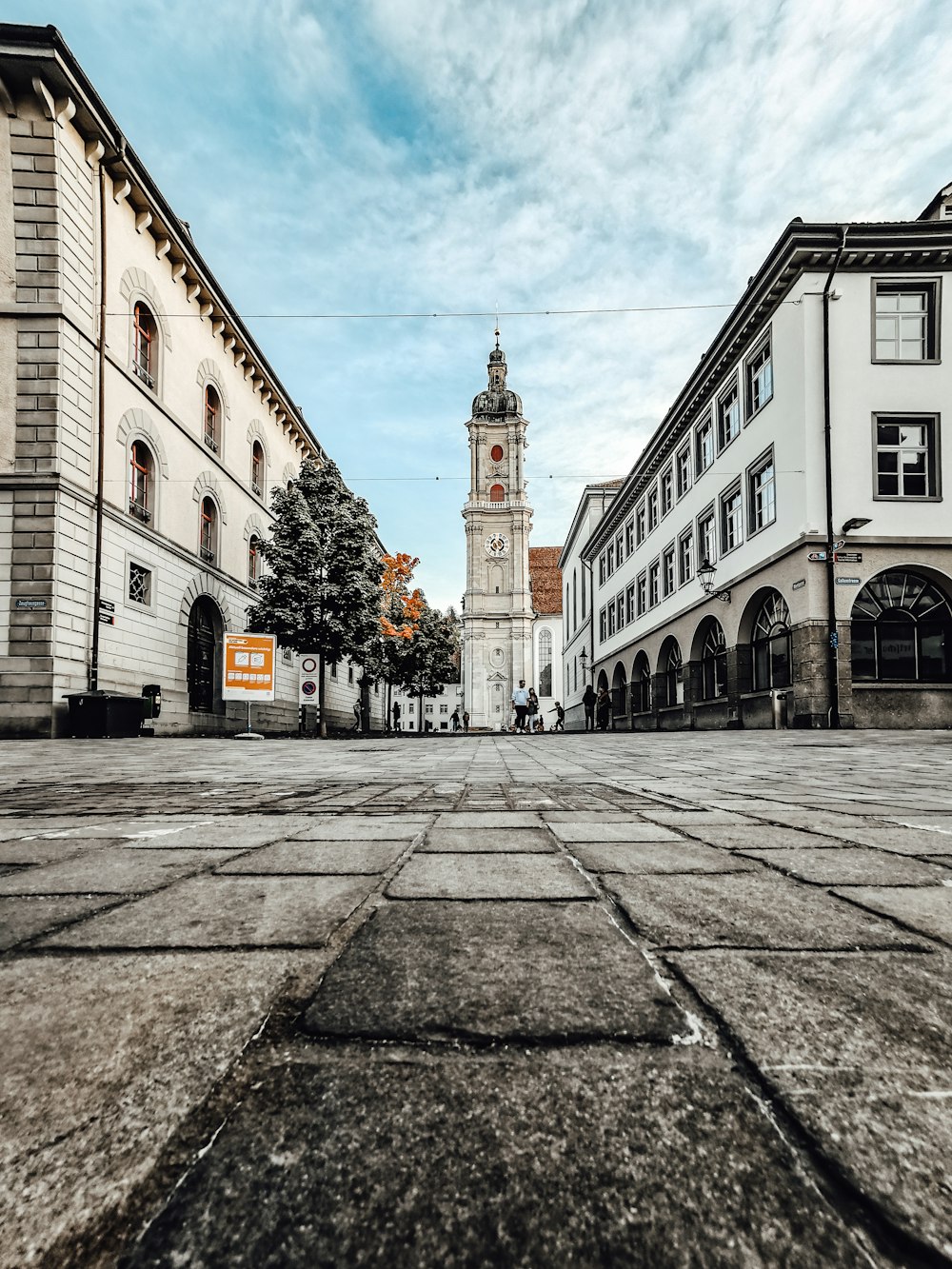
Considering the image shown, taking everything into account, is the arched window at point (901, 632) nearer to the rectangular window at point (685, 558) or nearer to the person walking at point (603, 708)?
the rectangular window at point (685, 558)

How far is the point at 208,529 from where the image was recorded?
2191cm

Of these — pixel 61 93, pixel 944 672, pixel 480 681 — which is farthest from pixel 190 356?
pixel 480 681

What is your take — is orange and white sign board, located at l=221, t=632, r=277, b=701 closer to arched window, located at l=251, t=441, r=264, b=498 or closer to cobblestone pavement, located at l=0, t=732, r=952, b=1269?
arched window, located at l=251, t=441, r=264, b=498

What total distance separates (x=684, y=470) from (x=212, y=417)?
16106mm

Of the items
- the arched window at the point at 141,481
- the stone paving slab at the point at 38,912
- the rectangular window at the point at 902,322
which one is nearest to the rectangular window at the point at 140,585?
the arched window at the point at 141,481

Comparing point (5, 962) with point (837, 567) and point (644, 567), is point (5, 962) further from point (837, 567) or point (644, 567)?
point (644, 567)

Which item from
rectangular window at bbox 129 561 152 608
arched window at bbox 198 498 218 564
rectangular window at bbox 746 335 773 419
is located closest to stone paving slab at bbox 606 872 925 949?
rectangular window at bbox 129 561 152 608

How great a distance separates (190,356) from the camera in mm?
20750

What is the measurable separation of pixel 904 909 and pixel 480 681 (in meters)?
63.8

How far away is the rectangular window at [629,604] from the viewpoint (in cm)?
3231

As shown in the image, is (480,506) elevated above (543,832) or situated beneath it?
elevated above

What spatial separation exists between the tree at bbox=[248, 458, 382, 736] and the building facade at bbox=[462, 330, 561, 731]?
1611 inches

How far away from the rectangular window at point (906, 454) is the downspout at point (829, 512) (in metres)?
1.23

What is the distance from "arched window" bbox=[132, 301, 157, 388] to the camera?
17734mm
